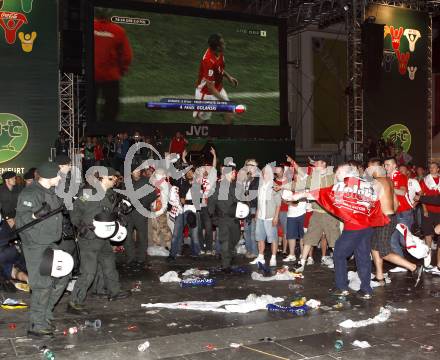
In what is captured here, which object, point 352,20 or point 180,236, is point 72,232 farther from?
point 352,20

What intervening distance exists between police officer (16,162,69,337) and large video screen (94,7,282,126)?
12.0 metres

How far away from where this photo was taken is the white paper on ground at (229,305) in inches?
296

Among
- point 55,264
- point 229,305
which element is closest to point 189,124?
point 229,305

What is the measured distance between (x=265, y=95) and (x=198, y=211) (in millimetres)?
9674

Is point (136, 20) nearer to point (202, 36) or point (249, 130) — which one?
point (202, 36)

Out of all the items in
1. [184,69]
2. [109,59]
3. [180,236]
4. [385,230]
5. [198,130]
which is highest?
[109,59]

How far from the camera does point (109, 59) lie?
18.2 m

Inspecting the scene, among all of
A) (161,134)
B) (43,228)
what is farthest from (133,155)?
(43,228)

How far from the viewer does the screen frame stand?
704 inches

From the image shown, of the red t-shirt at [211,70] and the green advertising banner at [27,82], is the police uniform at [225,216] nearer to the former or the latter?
the green advertising banner at [27,82]

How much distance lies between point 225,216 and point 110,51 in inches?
399

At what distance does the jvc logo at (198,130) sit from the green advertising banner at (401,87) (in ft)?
20.0

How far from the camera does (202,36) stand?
19.8 m

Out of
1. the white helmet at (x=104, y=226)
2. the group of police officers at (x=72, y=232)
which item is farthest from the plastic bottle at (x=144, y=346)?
the white helmet at (x=104, y=226)
